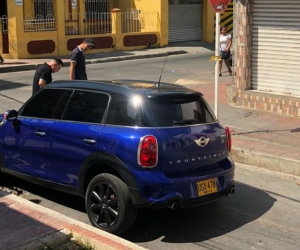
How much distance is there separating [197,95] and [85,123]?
1362mm

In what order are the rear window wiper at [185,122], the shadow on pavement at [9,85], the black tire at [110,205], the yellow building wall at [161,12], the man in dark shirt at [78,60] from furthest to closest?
the yellow building wall at [161,12] → the shadow on pavement at [9,85] → the man in dark shirt at [78,60] → the rear window wiper at [185,122] → the black tire at [110,205]

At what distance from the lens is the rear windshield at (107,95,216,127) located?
5.75m

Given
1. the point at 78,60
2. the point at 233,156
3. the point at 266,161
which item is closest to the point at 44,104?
the point at 78,60

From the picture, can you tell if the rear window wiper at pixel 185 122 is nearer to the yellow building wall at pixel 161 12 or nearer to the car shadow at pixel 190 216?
the car shadow at pixel 190 216

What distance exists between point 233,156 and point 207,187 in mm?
3328

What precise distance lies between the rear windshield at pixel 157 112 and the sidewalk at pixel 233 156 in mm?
1216

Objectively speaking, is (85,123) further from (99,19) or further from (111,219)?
(99,19)

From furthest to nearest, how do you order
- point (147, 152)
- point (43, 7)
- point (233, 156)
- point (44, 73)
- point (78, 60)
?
1. point (43, 7)
2. point (78, 60)
3. point (233, 156)
4. point (44, 73)
5. point (147, 152)

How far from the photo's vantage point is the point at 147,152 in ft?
18.0

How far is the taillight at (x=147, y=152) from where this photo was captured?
5.50 metres

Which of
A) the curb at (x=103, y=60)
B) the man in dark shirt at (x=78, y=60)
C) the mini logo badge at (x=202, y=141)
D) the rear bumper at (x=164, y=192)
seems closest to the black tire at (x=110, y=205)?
the rear bumper at (x=164, y=192)

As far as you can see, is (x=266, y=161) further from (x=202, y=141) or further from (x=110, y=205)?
(x=110, y=205)

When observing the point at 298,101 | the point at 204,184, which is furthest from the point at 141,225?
the point at 298,101

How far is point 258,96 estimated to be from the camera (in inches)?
484
